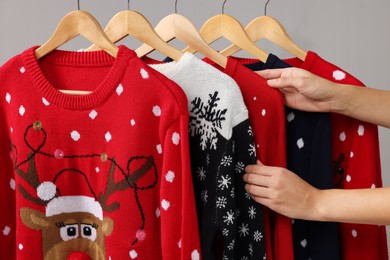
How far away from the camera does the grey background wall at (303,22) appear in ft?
4.90

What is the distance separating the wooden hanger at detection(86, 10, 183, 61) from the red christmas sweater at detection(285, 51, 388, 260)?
32 cm

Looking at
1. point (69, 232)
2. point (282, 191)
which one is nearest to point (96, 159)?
point (69, 232)

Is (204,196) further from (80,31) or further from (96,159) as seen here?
(80,31)

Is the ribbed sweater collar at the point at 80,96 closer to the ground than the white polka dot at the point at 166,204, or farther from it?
farther from it

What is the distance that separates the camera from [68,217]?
0.89m

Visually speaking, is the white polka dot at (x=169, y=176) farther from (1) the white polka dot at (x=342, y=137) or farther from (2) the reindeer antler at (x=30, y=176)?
(1) the white polka dot at (x=342, y=137)

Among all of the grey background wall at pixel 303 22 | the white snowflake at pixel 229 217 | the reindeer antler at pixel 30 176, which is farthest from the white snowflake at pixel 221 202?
the grey background wall at pixel 303 22

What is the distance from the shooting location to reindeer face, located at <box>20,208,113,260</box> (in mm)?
870

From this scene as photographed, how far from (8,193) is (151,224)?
0.31 m

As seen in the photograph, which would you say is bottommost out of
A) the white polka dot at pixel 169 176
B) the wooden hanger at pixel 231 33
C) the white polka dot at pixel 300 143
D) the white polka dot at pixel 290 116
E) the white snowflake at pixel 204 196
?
the white snowflake at pixel 204 196

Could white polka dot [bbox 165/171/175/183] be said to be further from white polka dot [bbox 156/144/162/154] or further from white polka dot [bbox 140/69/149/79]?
white polka dot [bbox 140/69/149/79]

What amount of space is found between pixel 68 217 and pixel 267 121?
436mm

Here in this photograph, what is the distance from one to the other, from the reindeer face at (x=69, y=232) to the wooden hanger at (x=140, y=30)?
35 centimetres

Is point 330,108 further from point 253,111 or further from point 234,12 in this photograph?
point 234,12
